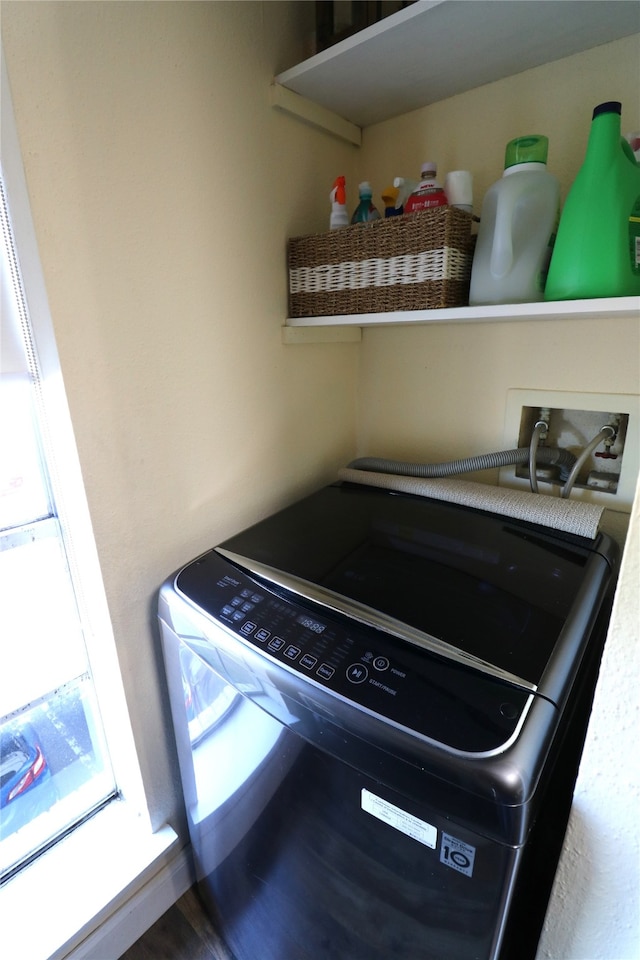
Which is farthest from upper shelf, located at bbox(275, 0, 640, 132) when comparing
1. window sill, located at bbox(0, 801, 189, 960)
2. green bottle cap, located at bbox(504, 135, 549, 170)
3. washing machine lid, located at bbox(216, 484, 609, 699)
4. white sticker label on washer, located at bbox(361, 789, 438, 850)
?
window sill, located at bbox(0, 801, 189, 960)

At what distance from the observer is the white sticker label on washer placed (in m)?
0.54

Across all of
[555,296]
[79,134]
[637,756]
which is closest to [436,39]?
[555,296]

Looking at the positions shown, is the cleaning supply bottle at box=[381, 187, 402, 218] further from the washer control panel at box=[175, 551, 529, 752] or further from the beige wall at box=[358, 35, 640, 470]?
the washer control panel at box=[175, 551, 529, 752]

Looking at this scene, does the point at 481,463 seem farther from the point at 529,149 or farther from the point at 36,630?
the point at 36,630

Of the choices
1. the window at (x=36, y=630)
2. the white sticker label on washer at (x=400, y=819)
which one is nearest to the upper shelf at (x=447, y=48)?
the window at (x=36, y=630)

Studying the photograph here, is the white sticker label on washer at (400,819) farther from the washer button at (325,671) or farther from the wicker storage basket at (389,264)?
the wicker storage basket at (389,264)

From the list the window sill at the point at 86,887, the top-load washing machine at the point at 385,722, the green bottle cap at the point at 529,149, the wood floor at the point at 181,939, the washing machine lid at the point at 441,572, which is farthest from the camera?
the wood floor at the point at 181,939

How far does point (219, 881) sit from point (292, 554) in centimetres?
71

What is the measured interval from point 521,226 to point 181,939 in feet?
5.32

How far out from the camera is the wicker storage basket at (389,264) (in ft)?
2.72

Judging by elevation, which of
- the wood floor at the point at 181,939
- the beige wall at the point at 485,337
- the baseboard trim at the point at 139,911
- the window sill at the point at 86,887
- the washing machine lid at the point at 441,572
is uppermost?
the beige wall at the point at 485,337

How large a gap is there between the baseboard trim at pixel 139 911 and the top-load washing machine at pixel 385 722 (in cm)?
14

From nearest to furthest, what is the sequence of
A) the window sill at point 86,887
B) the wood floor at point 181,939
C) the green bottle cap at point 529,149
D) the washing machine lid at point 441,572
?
the washing machine lid at point 441,572 < the green bottle cap at point 529,149 < the window sill at point 86,887 < the wood floor at point 181,939

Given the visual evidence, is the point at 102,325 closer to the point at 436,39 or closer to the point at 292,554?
the point at 292,554
